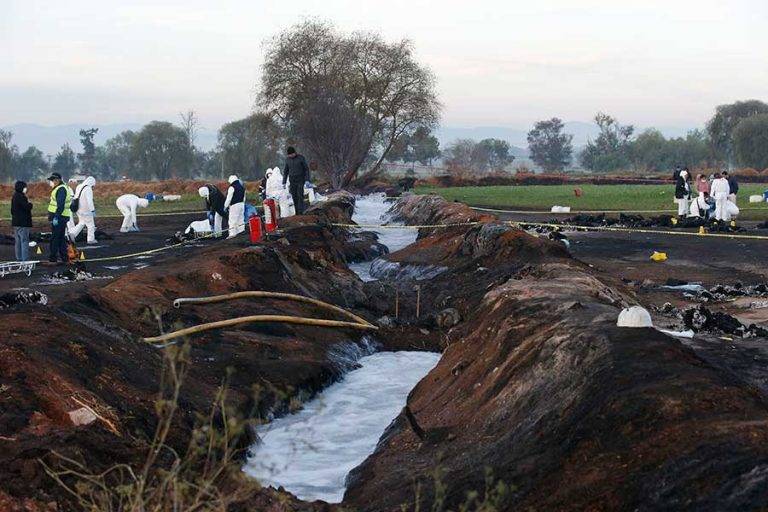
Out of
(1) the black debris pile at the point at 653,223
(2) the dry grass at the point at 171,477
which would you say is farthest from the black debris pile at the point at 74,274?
(1) the black debris pile at the point at 653,223

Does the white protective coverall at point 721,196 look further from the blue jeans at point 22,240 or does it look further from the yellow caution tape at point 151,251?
the blue jeans at point 22,240

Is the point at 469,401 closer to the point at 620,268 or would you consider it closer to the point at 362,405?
the point at 362,405

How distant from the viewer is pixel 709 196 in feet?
111

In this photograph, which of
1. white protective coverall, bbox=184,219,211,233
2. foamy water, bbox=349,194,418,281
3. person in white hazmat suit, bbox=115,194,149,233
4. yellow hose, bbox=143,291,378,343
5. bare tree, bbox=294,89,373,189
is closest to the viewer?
yellow hose, bbox=143,291,378,343

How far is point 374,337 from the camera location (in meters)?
16.7

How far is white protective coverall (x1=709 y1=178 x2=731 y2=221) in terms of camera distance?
3194 cm

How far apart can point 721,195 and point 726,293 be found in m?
14.7

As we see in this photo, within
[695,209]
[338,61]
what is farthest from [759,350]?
[338,61]

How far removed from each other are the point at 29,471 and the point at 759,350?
793 cm

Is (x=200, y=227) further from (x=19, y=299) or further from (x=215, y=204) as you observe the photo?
(x=19, y=299)

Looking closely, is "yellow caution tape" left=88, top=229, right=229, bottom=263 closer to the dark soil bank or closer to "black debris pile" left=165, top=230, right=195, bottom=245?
"black debris pile" left=165, top=230, right=195, bottom=245

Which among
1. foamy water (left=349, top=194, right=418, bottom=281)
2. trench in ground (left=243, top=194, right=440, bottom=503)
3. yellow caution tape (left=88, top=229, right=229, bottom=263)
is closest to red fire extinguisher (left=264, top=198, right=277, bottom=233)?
foamy water (left=349, top=194, right=418, bottom=281)

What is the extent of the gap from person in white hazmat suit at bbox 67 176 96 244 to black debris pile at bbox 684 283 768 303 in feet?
48.4

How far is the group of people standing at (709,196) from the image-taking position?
3212cm
